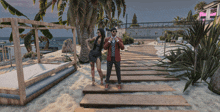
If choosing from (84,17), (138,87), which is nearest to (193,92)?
(138,87)

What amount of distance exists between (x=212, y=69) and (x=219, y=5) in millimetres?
26982

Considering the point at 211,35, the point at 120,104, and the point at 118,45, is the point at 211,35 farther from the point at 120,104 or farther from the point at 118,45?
the point at 120,104

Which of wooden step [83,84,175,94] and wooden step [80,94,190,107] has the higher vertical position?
wooden step [83,84,175,94]

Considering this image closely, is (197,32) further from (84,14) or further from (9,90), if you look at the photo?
(84,14)

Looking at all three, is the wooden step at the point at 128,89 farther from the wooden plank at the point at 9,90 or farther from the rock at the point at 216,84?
the wooden plank at the point at 9,90

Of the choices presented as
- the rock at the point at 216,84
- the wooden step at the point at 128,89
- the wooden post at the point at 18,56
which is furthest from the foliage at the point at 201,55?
the wooden post at the point at 18,56

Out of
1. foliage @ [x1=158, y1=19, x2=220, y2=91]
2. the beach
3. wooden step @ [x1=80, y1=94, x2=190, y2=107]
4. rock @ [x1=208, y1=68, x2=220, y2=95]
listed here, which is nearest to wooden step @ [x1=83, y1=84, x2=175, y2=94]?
the beach

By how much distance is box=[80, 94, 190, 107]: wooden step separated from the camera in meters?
3.08

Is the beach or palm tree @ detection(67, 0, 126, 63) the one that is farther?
palm tree @ detection(67, 0, 126, 63)

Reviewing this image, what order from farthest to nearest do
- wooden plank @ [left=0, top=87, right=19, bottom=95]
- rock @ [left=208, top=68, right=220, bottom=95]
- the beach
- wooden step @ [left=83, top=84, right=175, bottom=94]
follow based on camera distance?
wooden step @ [left=83, top=84, right=175, bottom=94]
rock @ [left=208, top=68, right=220, bottom=95]
wooden plank @ [left=0, top=87, right=19, bottom=95]
the beach

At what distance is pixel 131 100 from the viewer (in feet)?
10.7

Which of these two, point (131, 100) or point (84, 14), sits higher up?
point (84, 14)

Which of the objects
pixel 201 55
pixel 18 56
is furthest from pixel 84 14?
pixel 201 55

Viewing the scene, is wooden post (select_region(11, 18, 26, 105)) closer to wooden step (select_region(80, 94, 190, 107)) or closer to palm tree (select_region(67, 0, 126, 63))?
wooden step (select_region(80, 94, 190, 107))
